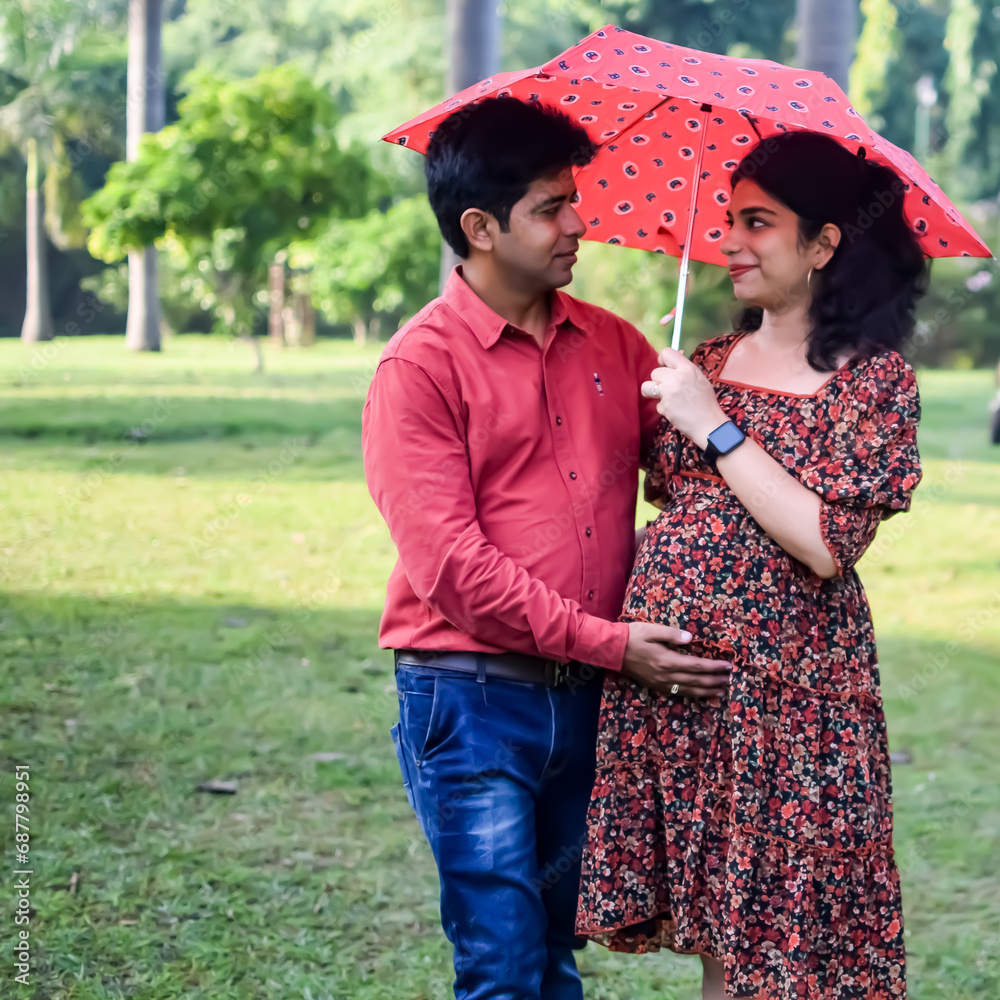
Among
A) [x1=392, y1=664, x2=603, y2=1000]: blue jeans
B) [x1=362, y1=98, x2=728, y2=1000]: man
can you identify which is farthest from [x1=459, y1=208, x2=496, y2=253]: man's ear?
[x1=392, y1=664, x2=603, y2=1000]: blue jeans

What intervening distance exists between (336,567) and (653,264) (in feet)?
50.0

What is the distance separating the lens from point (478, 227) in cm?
267

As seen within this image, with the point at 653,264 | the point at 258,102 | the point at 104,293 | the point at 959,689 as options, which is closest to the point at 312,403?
the point at 258,102

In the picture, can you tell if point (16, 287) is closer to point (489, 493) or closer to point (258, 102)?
point (258, 102)

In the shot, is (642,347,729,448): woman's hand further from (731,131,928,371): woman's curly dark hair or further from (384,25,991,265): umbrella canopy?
(384,25,991,265): umbrella canopy

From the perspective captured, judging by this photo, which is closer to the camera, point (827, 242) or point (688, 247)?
point (827, 242)

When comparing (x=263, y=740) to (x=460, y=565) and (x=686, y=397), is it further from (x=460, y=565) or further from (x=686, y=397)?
(x=686, y=397)

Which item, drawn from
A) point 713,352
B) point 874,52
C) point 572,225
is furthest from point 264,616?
point 874,52

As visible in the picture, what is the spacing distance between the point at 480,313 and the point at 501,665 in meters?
0.72

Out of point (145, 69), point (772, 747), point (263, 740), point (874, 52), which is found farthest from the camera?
point (874, 52)

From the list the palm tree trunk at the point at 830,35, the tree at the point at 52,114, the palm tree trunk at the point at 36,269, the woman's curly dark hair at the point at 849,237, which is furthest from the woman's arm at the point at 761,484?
the palm tree trunk at the point at 36,269

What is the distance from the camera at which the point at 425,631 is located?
2625 millimetres

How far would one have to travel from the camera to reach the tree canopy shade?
58.0 feet

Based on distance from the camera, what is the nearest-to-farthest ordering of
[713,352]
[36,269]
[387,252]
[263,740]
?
[713,352] → [263,740] → [387,252] → [36,269]
